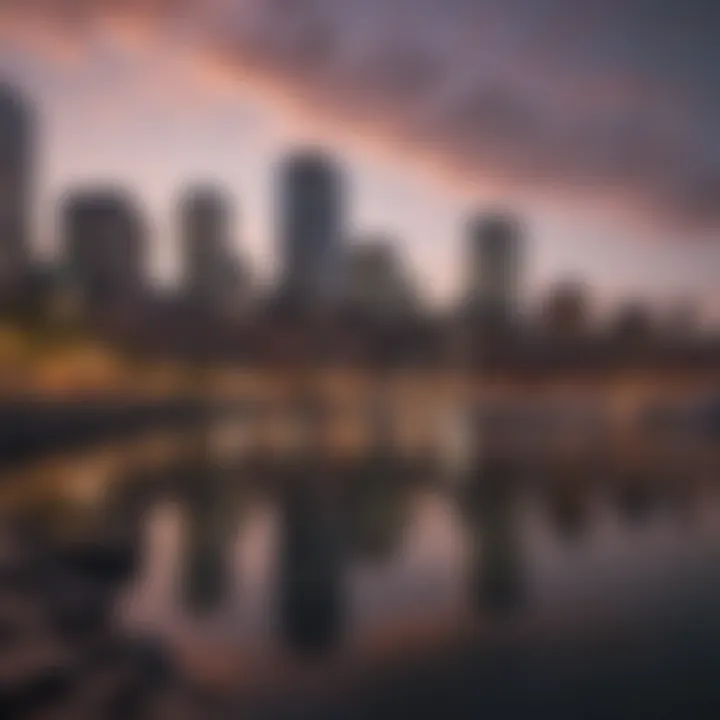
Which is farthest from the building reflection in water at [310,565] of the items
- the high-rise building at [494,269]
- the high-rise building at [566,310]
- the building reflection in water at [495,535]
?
the high-rise building at [566,310]

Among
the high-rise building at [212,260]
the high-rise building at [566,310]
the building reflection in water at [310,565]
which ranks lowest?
the building reflection in water at [310,565]

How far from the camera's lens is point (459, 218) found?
255 cm

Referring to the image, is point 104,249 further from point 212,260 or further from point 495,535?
point 495,535

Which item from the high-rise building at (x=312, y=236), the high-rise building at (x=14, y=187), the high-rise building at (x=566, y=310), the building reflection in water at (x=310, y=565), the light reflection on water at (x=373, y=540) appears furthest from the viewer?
the high-rise building at (x=566, y=310)

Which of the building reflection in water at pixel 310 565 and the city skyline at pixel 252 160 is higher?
the city skyline at pixel 252 160

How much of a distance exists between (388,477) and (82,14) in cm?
187

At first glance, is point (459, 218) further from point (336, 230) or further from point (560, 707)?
point (560, 707)

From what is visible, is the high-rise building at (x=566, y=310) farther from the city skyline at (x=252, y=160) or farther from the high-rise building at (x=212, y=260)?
the high-rise building at (x=212, y=260)

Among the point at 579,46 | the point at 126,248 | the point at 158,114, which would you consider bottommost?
the point at 126,248

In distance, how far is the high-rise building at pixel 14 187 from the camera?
7.63ft

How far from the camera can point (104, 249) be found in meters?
Answer: 2.37

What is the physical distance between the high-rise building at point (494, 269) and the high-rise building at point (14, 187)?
1.46m

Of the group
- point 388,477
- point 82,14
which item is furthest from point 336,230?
point 82,14

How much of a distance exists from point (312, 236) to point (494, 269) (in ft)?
2.07
